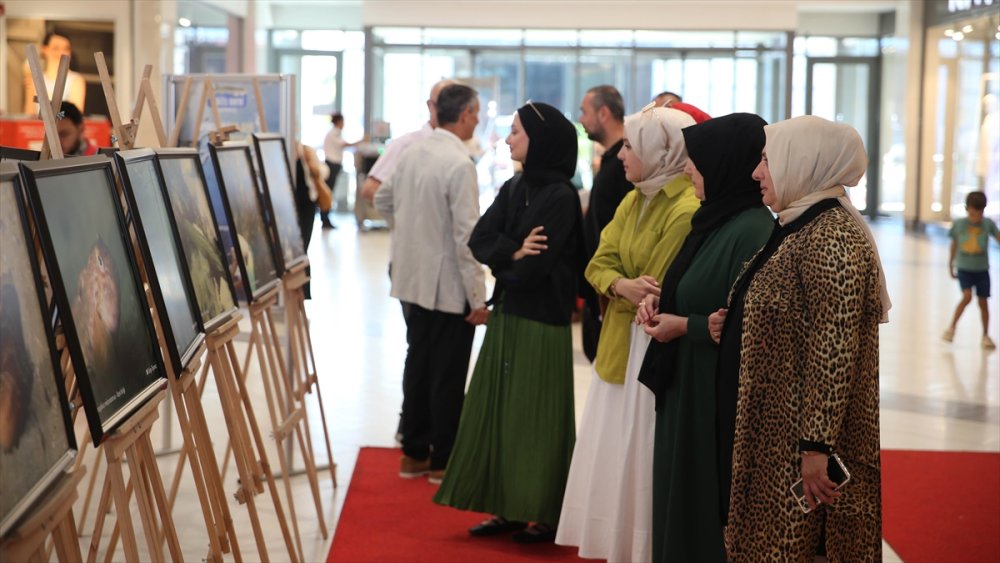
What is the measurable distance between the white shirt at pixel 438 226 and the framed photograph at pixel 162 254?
6.51 feet

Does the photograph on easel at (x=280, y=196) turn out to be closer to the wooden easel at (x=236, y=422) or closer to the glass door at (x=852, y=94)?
the wooden easel at (x=236, y=422)

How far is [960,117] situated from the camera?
19.0 metres

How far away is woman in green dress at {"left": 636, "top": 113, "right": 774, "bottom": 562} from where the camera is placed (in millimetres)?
3174

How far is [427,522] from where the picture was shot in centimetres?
467

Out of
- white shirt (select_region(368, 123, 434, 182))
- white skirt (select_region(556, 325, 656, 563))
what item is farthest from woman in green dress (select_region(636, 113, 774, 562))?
white shirt (select_region(368, 123, 434, 182))

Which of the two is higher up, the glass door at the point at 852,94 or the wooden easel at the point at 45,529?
A: the glass door at the point at 852,94

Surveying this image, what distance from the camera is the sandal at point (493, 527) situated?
177 inches

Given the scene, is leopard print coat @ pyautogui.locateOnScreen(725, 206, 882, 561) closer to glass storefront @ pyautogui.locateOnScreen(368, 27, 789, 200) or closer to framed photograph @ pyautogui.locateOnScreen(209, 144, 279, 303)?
framed photograph @ pyautogui.locateOnScreen(209, 144, 279, 303)

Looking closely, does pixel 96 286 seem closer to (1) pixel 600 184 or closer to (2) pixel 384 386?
(1) pixel 600 184

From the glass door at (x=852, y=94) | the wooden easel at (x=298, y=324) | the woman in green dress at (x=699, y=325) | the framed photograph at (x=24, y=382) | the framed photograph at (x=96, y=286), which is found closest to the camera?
the framed photograph at (x=24, y=382)

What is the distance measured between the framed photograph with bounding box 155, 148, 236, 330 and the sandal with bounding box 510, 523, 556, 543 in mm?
1528

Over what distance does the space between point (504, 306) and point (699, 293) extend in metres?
1.27

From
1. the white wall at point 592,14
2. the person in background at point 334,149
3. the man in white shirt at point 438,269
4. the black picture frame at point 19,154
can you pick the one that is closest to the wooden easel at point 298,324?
the man in white shirt at point 438,269

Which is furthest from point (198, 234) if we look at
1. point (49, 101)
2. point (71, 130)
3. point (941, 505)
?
point (71, 130)
